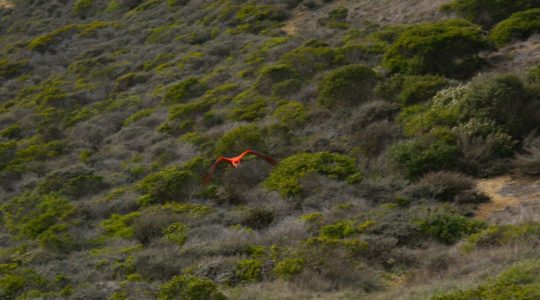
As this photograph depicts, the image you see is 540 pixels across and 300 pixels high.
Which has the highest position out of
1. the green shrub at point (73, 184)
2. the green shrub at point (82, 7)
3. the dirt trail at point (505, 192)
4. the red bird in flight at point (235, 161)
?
the dirt trail at point (505, 192)

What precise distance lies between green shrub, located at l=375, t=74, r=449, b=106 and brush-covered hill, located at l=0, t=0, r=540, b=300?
4 centimetres

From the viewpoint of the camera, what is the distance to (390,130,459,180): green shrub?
8484 millimetres

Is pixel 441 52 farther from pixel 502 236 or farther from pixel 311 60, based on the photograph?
pixel 502 236

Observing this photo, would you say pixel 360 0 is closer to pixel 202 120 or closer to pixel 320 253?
pixel 202 120

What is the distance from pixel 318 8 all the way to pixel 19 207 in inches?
587

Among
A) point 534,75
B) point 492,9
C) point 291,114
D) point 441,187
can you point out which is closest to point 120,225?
point 291,114

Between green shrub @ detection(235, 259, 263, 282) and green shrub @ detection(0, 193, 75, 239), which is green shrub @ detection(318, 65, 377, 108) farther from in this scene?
green shrub @ detection(235, 259, 263, 282)

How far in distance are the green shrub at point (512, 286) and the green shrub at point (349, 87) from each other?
755 cm

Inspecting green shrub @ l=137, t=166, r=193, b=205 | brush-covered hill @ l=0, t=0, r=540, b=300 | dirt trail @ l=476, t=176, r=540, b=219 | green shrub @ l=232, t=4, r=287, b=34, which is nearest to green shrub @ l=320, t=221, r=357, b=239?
brush-covered hill @ l=0, t=0, r=540, b=300

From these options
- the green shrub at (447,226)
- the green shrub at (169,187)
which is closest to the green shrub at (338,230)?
the green shrub at (447,226)

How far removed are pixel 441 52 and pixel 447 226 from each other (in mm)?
6543

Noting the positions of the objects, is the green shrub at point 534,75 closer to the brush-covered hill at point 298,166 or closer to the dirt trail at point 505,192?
the brush-covered hill at point 298,166

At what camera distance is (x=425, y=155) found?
8508 millimetres

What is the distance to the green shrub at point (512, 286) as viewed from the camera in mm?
4234
